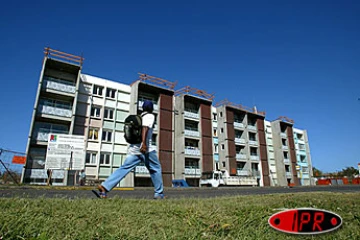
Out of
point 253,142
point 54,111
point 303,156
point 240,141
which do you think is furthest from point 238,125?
point 54,111

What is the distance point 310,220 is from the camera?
1.49m

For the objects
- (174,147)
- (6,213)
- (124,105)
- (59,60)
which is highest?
(59,60)

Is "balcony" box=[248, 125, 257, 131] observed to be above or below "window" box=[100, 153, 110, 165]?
above

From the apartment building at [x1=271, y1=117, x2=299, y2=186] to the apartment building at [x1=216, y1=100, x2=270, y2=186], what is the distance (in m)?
6.10

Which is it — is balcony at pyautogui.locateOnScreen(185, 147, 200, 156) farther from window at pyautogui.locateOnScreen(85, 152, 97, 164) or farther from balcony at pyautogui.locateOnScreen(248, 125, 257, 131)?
balcony at pyautogui.locateOnScreen(248, 125, 257, 131)

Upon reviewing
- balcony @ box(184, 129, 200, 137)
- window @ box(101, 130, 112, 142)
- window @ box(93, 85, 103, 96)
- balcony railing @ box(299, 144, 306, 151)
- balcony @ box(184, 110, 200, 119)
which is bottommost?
window @ box(101, 130, 112, 142)

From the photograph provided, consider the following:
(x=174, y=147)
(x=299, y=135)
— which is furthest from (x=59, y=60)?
(x=299, y=135)

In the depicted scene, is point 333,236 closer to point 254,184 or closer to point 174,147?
point 174,147

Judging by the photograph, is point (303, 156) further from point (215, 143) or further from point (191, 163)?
point (191, 163)

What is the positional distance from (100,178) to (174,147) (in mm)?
10526

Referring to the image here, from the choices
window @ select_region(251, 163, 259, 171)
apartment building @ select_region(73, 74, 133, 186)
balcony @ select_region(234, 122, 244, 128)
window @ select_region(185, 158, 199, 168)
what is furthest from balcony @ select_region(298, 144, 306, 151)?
apartment building @ select_region(73, 74, 133, 186)

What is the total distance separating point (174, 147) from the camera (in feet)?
108

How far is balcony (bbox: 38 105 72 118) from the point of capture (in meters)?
24.6

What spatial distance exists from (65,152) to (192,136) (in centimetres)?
1972
